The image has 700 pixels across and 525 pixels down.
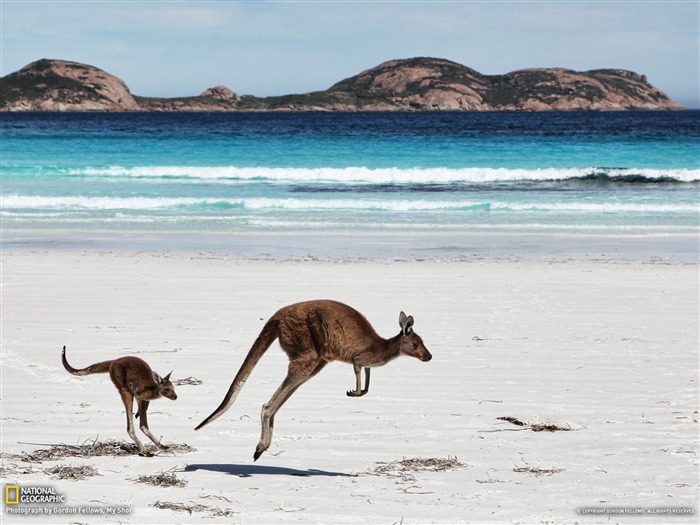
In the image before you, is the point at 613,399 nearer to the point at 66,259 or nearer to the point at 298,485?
the point at 298,485

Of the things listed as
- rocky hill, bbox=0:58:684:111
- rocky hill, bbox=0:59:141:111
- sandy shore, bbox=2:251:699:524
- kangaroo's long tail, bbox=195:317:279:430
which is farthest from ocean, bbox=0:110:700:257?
rocky hill, bbox=0:58:684:111

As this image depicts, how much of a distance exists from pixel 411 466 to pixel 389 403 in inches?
59.7

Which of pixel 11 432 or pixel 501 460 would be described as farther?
pixel 11 432

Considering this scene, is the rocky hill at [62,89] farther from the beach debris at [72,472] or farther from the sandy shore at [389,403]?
the beach debris at [72,472]

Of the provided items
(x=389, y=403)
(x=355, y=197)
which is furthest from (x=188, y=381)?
(x=355, y=197)

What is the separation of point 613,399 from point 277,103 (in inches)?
6165

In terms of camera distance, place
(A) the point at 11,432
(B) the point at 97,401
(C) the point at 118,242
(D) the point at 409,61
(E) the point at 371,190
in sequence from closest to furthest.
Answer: (A) the point at 11,432 < (B) the point at 97,401 < (C) the point at 118,242 < (E) the point at 371,190 < (D) the point at 409,61

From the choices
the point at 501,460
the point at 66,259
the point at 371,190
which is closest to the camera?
the point at 501,460

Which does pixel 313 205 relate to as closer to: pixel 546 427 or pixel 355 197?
pixel 355 197

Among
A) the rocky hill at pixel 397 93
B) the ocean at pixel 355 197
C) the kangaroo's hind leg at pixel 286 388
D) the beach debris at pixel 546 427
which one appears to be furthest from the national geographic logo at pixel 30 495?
the rocky hill at pixel 397 93

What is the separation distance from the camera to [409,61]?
18425 centimetres

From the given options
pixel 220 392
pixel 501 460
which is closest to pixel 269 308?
pixel 220 392

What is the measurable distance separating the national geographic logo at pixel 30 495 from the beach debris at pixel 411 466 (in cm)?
172

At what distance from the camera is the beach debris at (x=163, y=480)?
5051 millimetres
